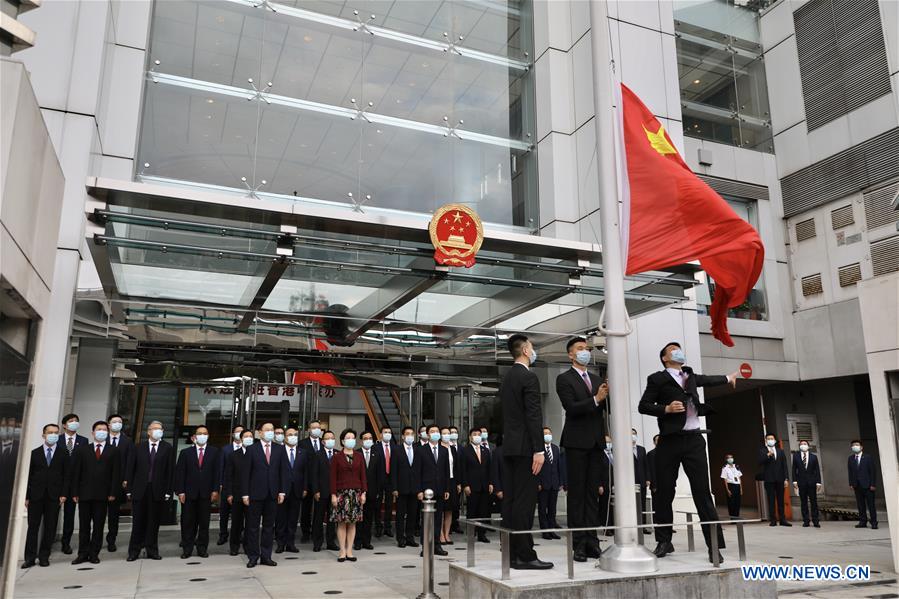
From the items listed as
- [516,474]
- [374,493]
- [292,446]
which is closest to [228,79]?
[292,446]

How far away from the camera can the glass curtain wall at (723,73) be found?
62.3ft

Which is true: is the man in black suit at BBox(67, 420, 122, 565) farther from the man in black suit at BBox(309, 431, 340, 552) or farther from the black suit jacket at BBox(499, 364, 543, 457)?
the black suit jacket at BBox(499, 364, 543, 457)

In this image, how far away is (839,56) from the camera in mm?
18094

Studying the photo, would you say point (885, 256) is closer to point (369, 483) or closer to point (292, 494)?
point (369, 483)

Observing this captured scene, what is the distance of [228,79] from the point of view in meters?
13.6

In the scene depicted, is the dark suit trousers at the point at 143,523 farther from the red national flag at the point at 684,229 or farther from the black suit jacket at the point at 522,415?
the red national flag at the point at 684,229

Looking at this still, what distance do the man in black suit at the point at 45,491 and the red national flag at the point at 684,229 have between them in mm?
8188

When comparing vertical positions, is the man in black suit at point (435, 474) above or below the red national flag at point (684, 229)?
below

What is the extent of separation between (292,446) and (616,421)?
6095mm

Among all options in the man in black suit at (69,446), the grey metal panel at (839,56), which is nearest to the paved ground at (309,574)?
the man in black suit at (69,446)

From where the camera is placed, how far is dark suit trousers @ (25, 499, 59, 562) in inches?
340

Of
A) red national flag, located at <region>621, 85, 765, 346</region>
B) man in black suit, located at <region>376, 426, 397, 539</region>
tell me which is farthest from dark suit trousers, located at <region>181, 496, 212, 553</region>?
red national flag, located at <region>621, 85, 765, 346</region>

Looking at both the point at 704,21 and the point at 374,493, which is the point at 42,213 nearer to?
the point at 374,493

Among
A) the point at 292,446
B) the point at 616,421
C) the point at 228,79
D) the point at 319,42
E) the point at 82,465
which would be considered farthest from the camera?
the point at 319,42
